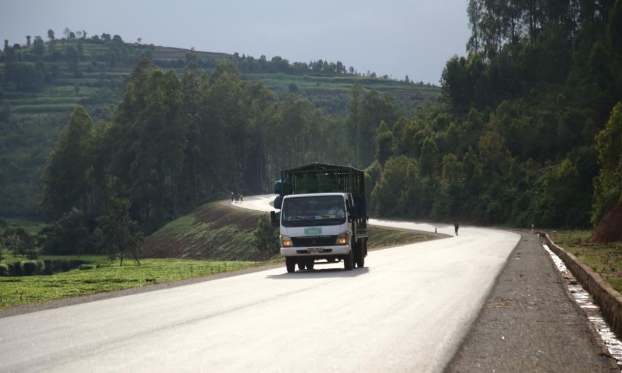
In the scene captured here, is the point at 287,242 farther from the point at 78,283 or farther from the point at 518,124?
the point at 518,124

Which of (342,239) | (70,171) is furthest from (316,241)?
(70,171)

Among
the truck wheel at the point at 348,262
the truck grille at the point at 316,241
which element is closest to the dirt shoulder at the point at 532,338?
the truck grille at the point at 316,241

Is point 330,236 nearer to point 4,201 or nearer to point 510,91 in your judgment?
point 510,91

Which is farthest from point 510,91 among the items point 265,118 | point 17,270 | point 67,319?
point 67,319

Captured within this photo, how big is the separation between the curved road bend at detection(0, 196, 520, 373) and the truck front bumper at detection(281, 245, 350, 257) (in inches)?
218

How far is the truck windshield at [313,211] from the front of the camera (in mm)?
27562

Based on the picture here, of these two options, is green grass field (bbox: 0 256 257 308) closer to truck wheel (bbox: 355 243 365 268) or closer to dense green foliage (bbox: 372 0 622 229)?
truck wheel (bbox: 355 243 365 268)

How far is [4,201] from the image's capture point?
538ft

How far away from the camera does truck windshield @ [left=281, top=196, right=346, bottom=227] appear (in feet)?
90.4

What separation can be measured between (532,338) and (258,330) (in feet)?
12.2

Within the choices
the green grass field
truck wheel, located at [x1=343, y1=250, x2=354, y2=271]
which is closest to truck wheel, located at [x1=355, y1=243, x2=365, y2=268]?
truck wheel, located at [x1=343, y1=250, x2=354, y2=271]

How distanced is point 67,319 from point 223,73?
131 m

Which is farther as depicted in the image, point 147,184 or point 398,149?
point 398,149

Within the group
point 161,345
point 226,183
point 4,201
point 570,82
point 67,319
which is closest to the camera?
point 161,345
